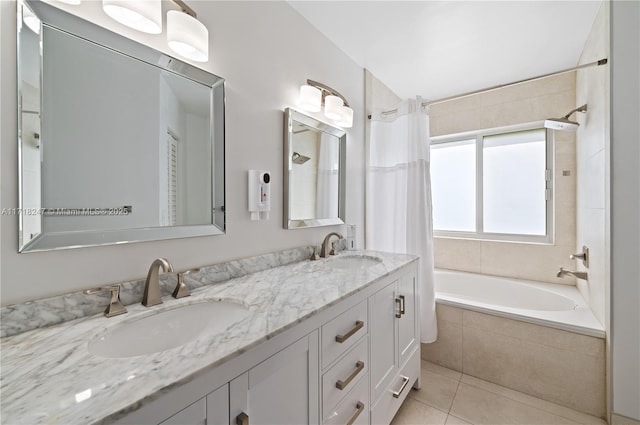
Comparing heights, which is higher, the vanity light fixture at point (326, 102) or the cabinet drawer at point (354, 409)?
the vanity light fixture at point (326, 102)

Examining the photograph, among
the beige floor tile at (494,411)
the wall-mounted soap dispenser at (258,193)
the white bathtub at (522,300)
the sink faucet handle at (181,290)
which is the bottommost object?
the beige floor tile at (494,411)

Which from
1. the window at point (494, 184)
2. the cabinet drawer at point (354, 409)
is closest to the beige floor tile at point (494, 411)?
the cabinet drawer at point (354, 409)

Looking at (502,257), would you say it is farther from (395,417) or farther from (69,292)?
(69,292)

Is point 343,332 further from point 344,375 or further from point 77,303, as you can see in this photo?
point 77,303

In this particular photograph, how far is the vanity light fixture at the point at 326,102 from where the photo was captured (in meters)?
1.66

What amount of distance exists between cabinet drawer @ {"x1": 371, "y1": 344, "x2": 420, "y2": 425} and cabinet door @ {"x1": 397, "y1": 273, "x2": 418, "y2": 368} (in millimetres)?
70

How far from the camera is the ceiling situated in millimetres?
1623

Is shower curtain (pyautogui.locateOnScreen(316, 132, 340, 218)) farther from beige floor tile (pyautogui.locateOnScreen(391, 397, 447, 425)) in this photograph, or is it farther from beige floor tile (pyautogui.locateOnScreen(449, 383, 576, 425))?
beige floor tile (pyautogui.locateOnScreen(449, 383, 576, 425))

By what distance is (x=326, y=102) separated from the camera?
1.80m

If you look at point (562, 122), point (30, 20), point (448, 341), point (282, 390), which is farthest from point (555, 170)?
point (30, 20)

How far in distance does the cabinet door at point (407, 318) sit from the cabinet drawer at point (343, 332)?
1.44 ft

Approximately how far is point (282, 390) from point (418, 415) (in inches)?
51.5

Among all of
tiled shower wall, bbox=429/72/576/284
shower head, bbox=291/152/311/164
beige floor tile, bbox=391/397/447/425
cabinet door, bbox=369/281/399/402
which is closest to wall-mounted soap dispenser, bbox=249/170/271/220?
shower head, bbox=291/152/311/164

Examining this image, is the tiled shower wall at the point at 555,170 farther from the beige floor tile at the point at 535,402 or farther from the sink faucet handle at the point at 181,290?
the sink faucet handle at the point at 181,290
